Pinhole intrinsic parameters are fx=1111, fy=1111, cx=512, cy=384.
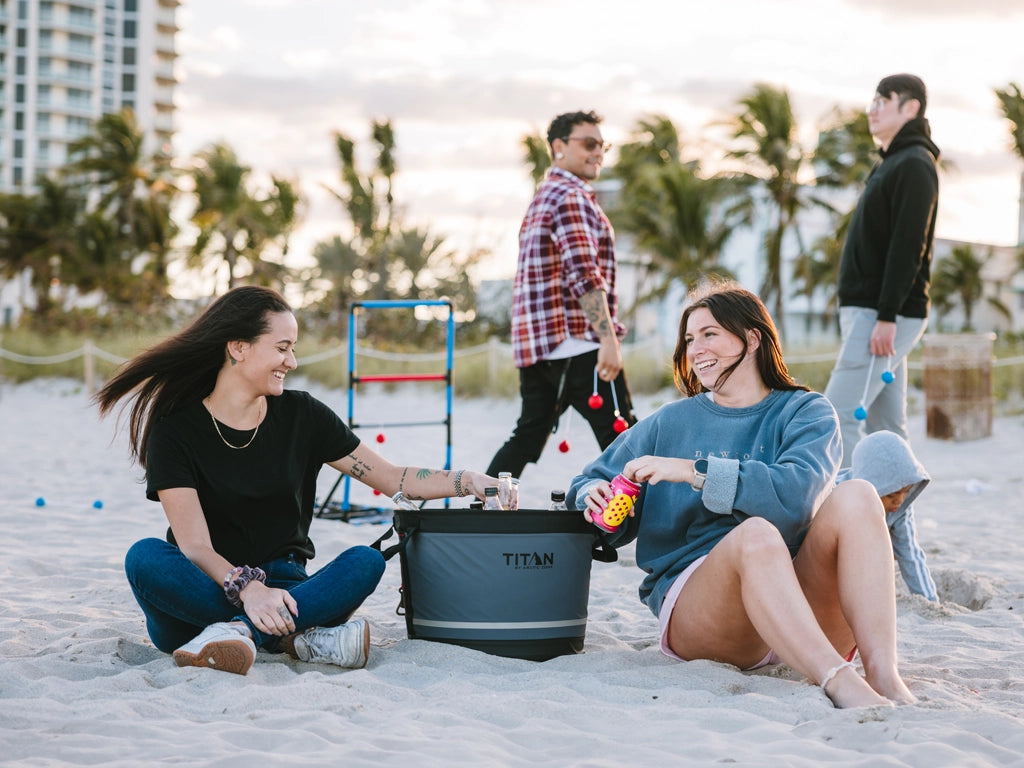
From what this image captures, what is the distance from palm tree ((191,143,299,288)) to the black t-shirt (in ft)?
82.7

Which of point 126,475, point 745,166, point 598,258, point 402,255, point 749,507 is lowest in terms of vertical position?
point 126,475

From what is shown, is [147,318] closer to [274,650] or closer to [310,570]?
[310,570]

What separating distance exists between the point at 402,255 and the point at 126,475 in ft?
60.3

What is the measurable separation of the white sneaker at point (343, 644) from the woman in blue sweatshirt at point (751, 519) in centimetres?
71

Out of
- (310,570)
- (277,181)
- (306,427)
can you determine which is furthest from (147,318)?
(306,427)

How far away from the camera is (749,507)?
2.83 m

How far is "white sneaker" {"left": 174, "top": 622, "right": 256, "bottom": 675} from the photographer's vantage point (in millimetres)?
2930

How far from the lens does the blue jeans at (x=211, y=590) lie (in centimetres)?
303

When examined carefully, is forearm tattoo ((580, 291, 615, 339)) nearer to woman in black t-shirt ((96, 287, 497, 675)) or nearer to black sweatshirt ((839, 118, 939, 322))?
black sweatshirt ((839, 118, 939, 322))

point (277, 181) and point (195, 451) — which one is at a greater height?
point (277, 181)

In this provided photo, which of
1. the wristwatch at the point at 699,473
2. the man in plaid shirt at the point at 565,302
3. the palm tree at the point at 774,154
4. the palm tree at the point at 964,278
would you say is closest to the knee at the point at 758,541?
the wristwatch at the point at 699,473

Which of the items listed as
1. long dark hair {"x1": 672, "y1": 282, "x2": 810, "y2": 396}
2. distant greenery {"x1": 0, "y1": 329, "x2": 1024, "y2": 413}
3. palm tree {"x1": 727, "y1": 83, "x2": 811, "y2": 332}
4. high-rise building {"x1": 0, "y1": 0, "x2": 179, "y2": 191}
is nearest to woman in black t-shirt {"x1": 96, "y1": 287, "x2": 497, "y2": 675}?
long dark hair {"x1": 672, "y1": 282, "x2": 810, "y2": 396}

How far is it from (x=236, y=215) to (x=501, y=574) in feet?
87.5

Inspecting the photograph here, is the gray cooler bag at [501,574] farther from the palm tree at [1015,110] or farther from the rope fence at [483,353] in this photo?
the palm tree at [1015,110]
